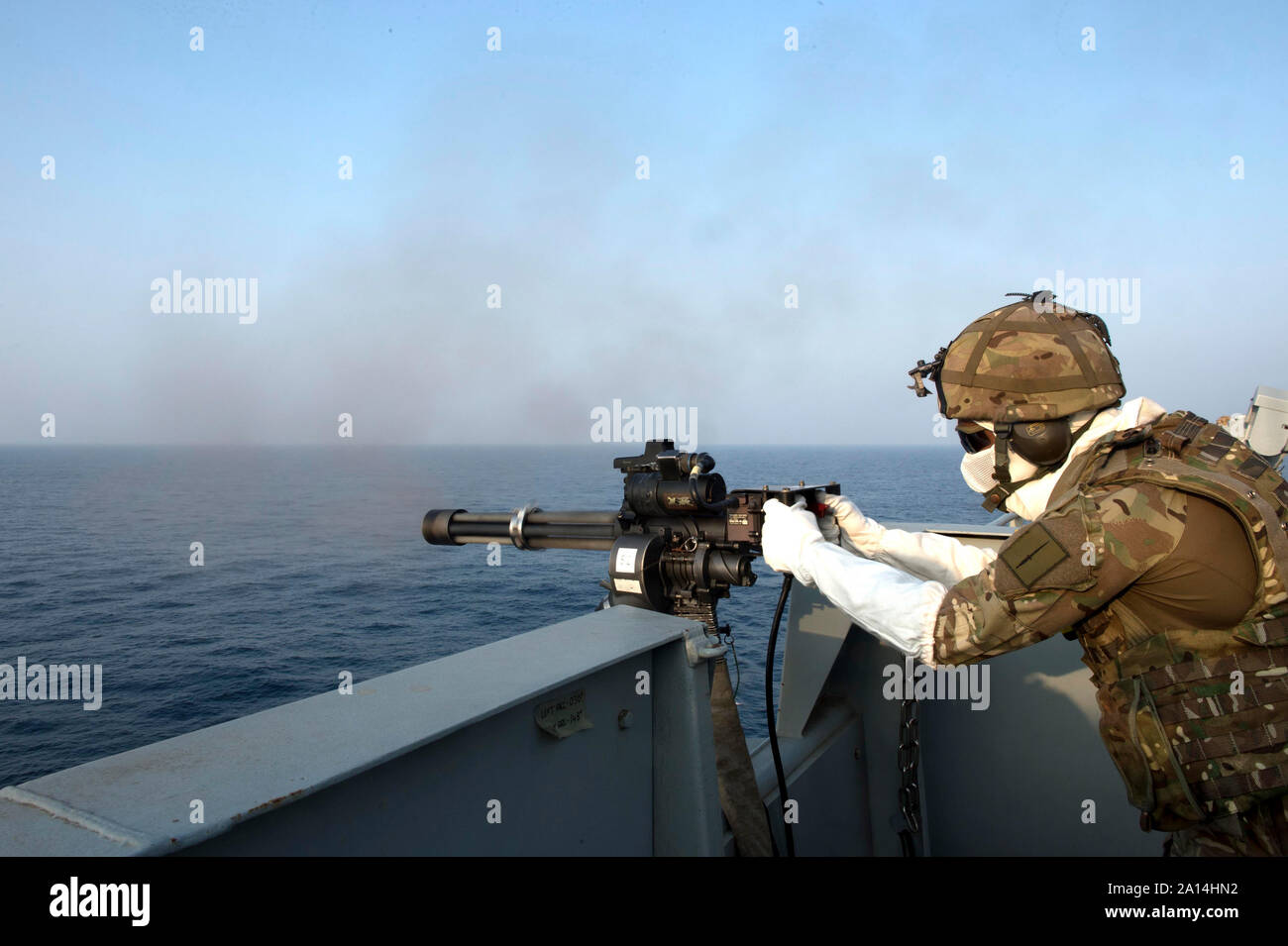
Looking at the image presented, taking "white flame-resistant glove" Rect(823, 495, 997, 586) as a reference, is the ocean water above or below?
below

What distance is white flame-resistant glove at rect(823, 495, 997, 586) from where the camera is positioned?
3246 millimetres

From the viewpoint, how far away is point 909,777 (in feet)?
13.8

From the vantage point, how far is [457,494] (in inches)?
1956

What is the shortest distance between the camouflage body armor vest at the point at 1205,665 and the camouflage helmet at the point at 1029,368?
20cm

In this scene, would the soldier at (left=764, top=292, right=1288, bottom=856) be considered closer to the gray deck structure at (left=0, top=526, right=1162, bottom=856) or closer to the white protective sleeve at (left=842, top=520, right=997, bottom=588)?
the white protective sleeve at (left=842, top=520, right=997, bottom=588)

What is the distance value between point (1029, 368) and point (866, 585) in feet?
2.87

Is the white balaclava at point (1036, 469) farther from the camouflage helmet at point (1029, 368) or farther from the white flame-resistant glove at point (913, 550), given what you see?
the white flame-resistant glove at point (913, 550)

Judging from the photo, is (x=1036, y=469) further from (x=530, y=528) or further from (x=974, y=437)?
(x=530, y=528)

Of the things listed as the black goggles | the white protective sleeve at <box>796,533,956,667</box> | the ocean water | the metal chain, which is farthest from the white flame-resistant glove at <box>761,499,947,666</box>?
the ocean water

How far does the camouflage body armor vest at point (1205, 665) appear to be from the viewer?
200cm
